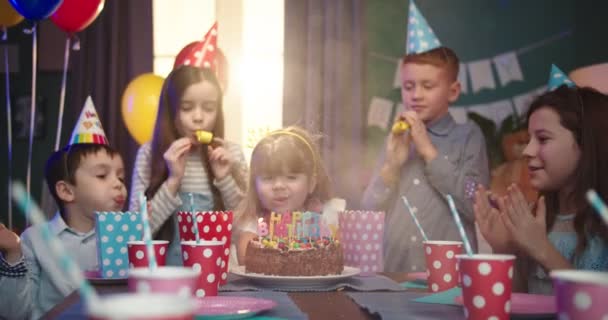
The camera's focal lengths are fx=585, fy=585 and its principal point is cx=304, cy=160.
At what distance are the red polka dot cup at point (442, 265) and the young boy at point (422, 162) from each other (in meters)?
1.13

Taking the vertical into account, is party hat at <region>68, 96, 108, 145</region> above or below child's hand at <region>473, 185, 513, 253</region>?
above

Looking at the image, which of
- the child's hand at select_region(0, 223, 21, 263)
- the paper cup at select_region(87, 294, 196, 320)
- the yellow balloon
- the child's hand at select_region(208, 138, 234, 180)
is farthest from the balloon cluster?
the paper cup at select_region(87, 294, 196, 320)

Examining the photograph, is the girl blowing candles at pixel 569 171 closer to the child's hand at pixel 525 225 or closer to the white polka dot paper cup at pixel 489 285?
the child's hand at pixel 525 225

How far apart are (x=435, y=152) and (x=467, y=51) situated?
1.79m

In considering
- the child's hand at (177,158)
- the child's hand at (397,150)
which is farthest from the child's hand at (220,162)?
the child's hand at (397,150)

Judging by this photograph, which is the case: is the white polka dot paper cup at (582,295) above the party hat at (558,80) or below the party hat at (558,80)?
below

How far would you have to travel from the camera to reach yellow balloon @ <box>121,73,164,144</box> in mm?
3137

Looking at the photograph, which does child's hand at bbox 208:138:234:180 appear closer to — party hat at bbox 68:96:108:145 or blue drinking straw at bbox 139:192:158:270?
party hat at bbox 68:96:108:145

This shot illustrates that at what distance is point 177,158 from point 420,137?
97 cm

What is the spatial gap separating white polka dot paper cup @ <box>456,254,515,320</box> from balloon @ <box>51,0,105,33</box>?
2.68 meters

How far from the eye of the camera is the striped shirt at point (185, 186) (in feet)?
7.13

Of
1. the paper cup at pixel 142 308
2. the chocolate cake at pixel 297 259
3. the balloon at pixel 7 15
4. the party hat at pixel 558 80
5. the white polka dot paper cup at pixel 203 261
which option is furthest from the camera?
the balloon at pixel 7 15

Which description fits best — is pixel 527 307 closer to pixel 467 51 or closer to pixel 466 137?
pixel 466 137

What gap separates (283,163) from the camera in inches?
84.5
